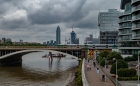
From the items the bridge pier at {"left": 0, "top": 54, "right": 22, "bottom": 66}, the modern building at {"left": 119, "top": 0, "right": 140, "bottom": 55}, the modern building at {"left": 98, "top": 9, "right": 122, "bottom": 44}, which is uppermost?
the modern building at {"left": 98, "top": 9, "right": 122, "bottom": 44}

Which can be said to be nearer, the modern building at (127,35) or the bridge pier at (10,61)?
the modern building at (127,35)

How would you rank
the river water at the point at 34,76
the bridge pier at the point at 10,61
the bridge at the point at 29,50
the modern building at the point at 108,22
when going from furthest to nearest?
the modern building at the point at 108,22, the bridge pier at the point at 10,61, the bridge at the point at 29,50, the river water at the point at 34,76

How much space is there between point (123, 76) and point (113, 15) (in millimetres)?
150973

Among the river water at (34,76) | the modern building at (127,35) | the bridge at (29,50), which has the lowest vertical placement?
the river water at (34,76)

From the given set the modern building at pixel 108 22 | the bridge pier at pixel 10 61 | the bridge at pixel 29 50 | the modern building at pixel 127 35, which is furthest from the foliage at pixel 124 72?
the modern building at pixel 108 22

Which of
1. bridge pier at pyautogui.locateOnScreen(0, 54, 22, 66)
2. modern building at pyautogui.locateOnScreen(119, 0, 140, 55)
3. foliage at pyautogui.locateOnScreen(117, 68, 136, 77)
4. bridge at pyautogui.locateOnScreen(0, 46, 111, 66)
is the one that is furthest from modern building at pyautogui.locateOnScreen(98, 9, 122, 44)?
foliage at pyautogui.locateOnScreen(117, 68, 136, 77)

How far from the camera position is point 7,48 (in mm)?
82312

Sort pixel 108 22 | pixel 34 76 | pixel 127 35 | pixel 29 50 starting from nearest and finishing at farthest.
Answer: pixel 34 76
pixel 127 35
pixel 29 50
pixel 108 22

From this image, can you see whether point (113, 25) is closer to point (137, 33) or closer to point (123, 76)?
point (137, 33)

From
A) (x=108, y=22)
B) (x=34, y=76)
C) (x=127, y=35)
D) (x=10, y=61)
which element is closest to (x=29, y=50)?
(x=10, y=61)

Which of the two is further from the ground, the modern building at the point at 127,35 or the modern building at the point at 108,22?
the modern building at the point at 108,22

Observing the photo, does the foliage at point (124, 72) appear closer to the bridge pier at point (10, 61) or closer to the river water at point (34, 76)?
the river water at point (34, 76)

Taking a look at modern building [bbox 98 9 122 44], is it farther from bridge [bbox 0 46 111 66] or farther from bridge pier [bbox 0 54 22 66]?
bridge [bbox 0 46 111 66]

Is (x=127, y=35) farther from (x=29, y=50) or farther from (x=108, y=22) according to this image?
(x=108, y=22)
